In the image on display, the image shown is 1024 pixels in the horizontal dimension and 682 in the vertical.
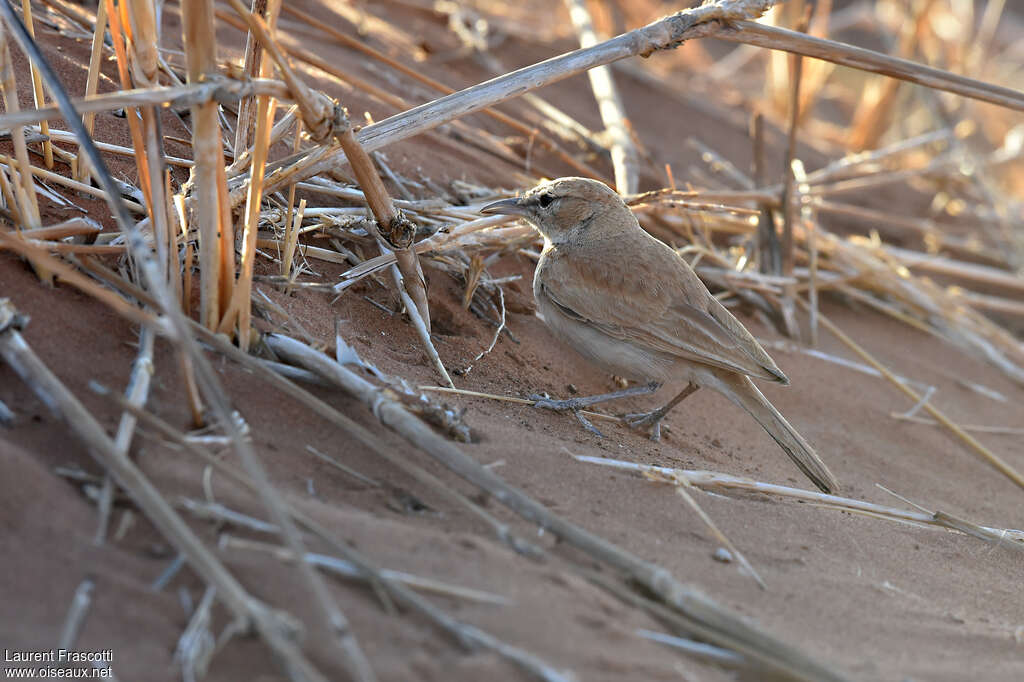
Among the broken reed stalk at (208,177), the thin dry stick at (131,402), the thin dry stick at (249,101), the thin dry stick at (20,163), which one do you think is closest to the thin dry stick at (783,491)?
the broken reed stalk at (208,177)

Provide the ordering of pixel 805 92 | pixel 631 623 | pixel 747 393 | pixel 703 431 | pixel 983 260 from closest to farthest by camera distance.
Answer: pixel 631 623
pixel 747 393
pixel 703 431
pixel 983 260
pixel 805 92

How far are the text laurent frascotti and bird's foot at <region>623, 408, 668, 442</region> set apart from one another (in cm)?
249

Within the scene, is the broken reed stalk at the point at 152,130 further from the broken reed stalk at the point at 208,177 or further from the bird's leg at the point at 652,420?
the bird's leg at the point at 652,420

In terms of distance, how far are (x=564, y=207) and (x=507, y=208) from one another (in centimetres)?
26

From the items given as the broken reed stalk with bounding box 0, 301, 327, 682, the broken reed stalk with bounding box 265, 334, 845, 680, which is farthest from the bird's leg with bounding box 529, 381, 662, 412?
the broken reed stalk with bounding box 0, 301, 327, 682

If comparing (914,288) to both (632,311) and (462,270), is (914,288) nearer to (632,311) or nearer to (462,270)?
(632,311)

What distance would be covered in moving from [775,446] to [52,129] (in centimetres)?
330

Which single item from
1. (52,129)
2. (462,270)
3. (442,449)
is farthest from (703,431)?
(52,129)

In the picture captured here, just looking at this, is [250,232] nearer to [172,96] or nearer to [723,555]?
[172,96]

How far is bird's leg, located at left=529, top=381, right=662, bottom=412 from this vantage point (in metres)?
3.59

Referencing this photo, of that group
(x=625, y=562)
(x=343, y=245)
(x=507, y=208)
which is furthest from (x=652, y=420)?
(x=625, y=562)

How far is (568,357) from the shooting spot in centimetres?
442

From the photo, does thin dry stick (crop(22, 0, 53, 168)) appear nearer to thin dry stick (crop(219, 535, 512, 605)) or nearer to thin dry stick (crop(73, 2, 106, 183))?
thin dry stick (crop(73, 2, 106, 183))

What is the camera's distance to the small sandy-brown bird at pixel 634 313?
3836 mm
